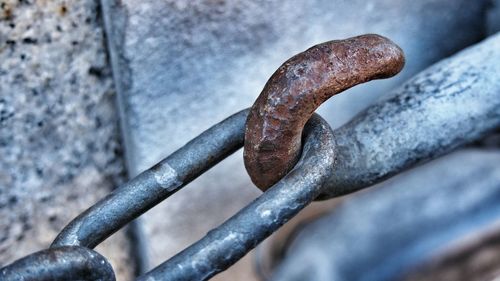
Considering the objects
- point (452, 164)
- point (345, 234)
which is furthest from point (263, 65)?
point (452, 164)

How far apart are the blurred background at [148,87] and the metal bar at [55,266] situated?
184 mm

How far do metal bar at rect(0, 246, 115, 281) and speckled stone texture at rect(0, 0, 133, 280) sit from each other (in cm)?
18

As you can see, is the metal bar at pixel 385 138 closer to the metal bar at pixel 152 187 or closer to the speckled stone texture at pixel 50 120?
the metal bar at pixel 152 187

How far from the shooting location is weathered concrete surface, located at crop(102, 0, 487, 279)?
1.91 ft

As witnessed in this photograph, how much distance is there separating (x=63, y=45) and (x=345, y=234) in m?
0.49

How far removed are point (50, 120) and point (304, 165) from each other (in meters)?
0.24

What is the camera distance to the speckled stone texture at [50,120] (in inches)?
21.3

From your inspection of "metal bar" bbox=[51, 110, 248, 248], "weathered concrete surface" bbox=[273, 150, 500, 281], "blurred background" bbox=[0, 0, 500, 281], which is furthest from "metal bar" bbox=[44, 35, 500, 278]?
"weathered concrete surface" bbox=[273, 150, 500, 281]

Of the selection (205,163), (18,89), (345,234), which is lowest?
(345,234)

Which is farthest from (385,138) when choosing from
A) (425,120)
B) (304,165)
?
(304,165)

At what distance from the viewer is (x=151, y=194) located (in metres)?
0.49

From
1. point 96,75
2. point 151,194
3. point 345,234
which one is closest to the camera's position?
point 151,194

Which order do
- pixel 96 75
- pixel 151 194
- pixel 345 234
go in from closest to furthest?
pixel 151 194 < pixel 96 75 < pixel 345 234

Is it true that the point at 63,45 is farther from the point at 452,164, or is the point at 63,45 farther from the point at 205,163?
the point at 452,164
